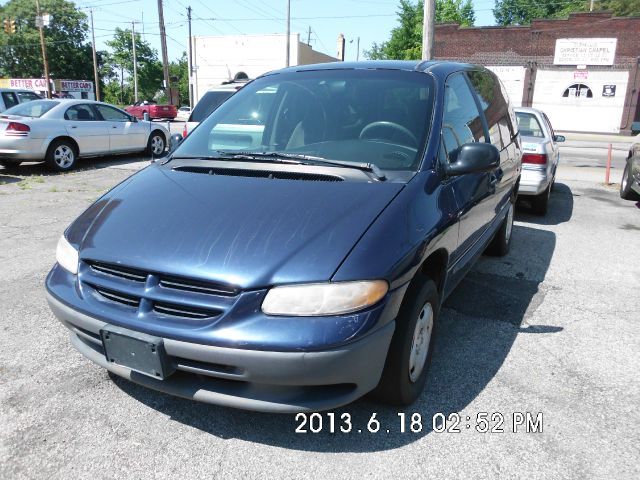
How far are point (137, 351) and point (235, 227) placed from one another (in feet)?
2.22

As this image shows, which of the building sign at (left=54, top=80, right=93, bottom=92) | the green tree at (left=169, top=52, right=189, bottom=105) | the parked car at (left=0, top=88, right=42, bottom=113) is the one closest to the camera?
the parked car at (left=0, top=88, right=42, bottom=113)

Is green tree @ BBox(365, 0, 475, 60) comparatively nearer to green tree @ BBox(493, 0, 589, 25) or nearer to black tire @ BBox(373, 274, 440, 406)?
green tree @ BBox(493, 0, 589, 25)

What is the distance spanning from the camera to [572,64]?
3262cm

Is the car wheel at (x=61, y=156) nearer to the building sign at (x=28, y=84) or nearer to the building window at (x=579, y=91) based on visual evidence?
the building window at (x=579, y=91)

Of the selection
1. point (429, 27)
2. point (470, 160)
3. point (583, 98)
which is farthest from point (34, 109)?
point (583, 98)

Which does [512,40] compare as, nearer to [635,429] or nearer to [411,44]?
[411,44]

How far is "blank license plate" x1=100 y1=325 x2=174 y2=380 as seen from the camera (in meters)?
2.17

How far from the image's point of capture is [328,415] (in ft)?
8.57

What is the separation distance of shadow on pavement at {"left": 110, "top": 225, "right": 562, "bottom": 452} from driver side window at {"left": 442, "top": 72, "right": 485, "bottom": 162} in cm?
124

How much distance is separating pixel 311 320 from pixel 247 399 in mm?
447

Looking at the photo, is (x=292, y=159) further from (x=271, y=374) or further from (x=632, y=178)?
(x=632, y=178)

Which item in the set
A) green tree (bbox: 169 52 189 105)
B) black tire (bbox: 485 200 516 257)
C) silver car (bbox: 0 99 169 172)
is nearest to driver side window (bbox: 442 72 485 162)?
black tire (bbox: 485 200 516 257)

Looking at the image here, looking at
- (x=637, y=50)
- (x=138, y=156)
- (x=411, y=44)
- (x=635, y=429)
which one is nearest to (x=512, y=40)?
(x=637, y=50)

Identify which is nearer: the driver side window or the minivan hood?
the minivan hood
